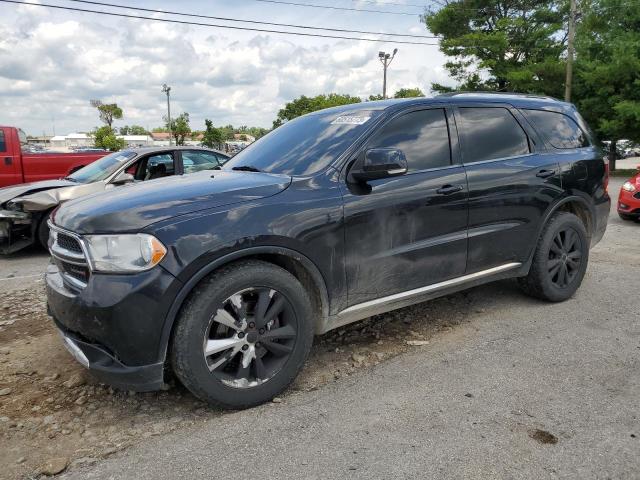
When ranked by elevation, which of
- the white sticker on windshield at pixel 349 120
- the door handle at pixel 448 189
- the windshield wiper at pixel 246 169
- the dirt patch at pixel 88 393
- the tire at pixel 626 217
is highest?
the white sticker on windshield at pixel 349 120

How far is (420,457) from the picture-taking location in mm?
2428

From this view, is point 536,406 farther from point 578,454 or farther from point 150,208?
point 150,208

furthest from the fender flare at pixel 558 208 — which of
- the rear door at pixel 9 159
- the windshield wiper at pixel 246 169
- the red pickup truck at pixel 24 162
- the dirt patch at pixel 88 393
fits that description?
the rear door at pixel 9 159

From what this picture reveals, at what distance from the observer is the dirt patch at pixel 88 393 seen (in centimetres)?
258

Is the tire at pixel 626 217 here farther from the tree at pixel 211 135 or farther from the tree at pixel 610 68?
the tree at pixel 211 135

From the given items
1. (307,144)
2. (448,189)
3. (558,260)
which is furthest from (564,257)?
(307,144)

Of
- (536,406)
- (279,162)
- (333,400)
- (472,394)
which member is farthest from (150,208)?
(536,406)

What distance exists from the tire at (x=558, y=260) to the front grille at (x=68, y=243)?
355 centimetres

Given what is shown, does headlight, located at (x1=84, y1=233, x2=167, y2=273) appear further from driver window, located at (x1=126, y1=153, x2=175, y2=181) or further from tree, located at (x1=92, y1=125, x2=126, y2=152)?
tree, located at (x1=92, y1=125, x2=126, y2=152)

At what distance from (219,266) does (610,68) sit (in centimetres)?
2434

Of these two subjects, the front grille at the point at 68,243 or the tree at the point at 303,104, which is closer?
the front grille at the point at 68,243

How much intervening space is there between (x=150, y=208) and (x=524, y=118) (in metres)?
3.26

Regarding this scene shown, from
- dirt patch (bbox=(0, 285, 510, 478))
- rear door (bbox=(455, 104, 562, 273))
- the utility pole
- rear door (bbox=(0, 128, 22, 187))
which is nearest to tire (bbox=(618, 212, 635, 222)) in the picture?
rear door (bbox=(455, 104, 562, 273))

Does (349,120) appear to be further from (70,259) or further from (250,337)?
(70,259)
